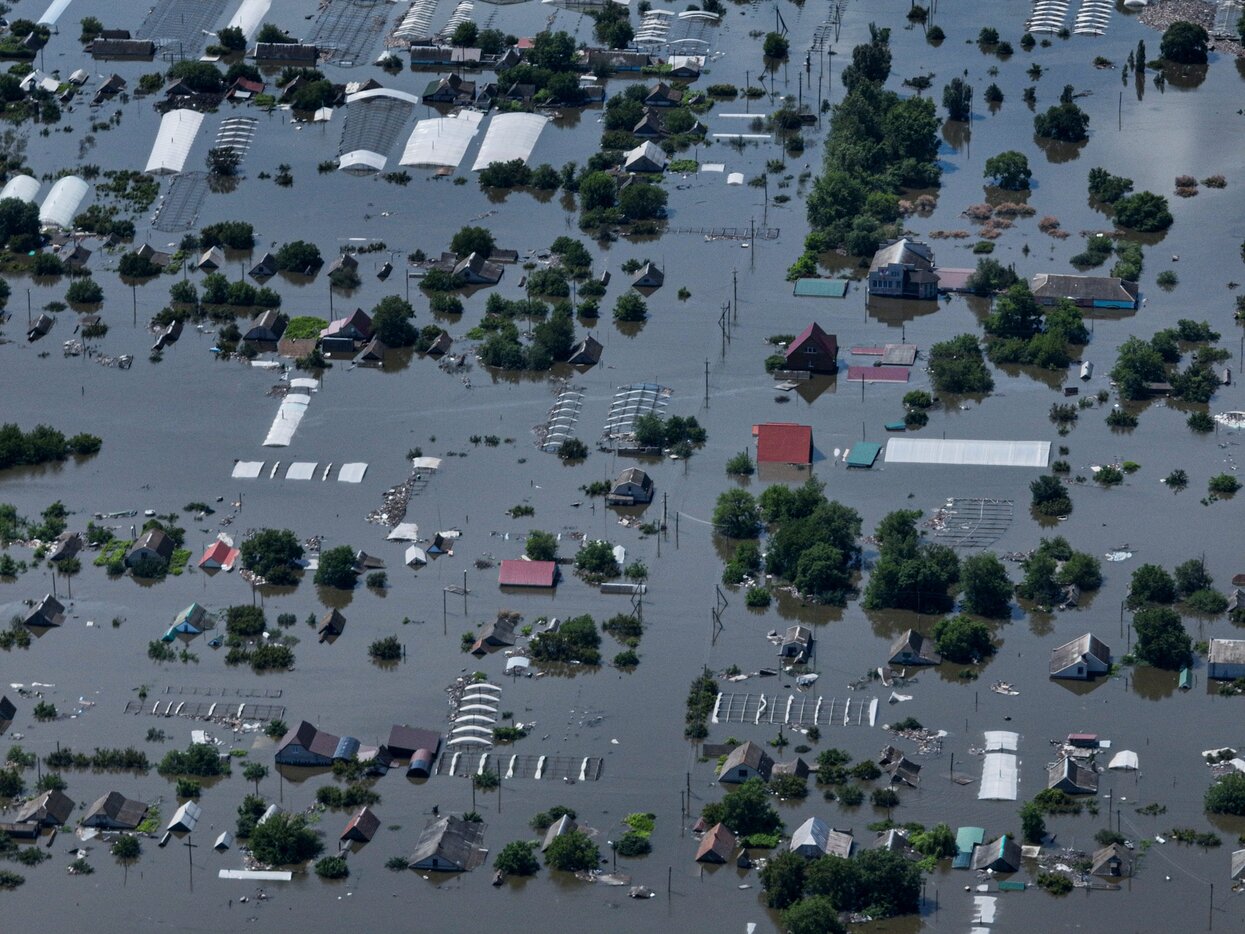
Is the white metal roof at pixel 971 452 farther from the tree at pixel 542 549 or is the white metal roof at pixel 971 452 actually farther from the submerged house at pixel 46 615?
the submerged house at pixel 46 615

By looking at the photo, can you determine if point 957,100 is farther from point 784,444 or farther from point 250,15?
point 250,15

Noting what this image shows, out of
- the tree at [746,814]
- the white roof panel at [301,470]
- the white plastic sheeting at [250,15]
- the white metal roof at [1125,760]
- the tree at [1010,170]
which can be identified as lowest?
the white plastic sheeting at [250,15]

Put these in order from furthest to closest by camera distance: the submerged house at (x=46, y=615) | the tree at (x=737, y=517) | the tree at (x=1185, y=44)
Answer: the tree at (x=1185, y=44)
the tree at (x=737, y=517)
the submerged house at (x=46, y=615)

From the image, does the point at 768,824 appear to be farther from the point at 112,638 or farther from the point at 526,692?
the point at 112,638

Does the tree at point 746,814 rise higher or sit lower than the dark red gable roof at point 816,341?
higher

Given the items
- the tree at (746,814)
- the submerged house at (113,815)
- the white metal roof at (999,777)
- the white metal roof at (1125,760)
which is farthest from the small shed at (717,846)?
the submerged house at (113,815)

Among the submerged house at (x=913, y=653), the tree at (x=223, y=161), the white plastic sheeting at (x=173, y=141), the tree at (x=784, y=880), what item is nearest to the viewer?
the tree at (x=784, y=880)
